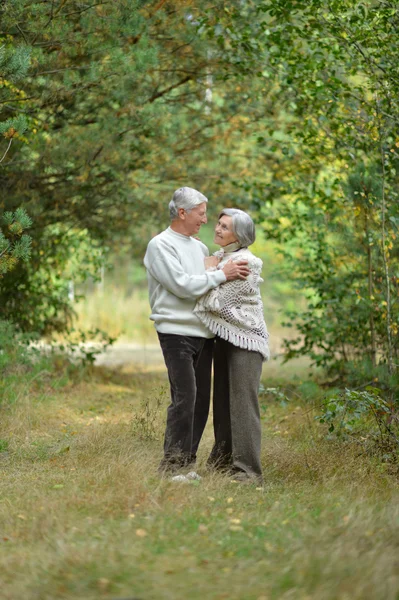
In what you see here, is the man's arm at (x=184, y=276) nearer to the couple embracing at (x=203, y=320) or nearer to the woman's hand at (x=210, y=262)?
the couple embracing at (x=203, y=320)

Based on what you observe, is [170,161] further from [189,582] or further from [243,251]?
[189,582]

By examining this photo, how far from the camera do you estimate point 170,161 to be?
32.0 ft

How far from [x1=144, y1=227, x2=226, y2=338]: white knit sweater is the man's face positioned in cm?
7

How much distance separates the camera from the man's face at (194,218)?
510cm

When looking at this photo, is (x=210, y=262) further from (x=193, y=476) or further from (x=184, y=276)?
(x=193, y=476)

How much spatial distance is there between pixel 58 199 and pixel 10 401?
2437mm

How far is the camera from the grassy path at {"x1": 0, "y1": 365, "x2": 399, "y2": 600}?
312cm

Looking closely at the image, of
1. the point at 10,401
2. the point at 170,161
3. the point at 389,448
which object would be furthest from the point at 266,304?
the point at 389,448

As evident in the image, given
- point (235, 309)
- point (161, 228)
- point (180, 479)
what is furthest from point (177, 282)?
point (161, 228)

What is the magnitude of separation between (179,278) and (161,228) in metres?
5.54

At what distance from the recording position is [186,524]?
3.98 m

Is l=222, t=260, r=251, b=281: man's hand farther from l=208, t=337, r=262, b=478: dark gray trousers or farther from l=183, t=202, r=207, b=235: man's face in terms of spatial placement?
l=208, t=337, r=262, b=478: dark gray trousers

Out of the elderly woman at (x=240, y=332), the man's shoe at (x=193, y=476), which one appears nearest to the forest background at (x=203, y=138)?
the elderly woman at (x=240, y=332)

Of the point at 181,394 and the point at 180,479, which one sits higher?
the point at 181,394
